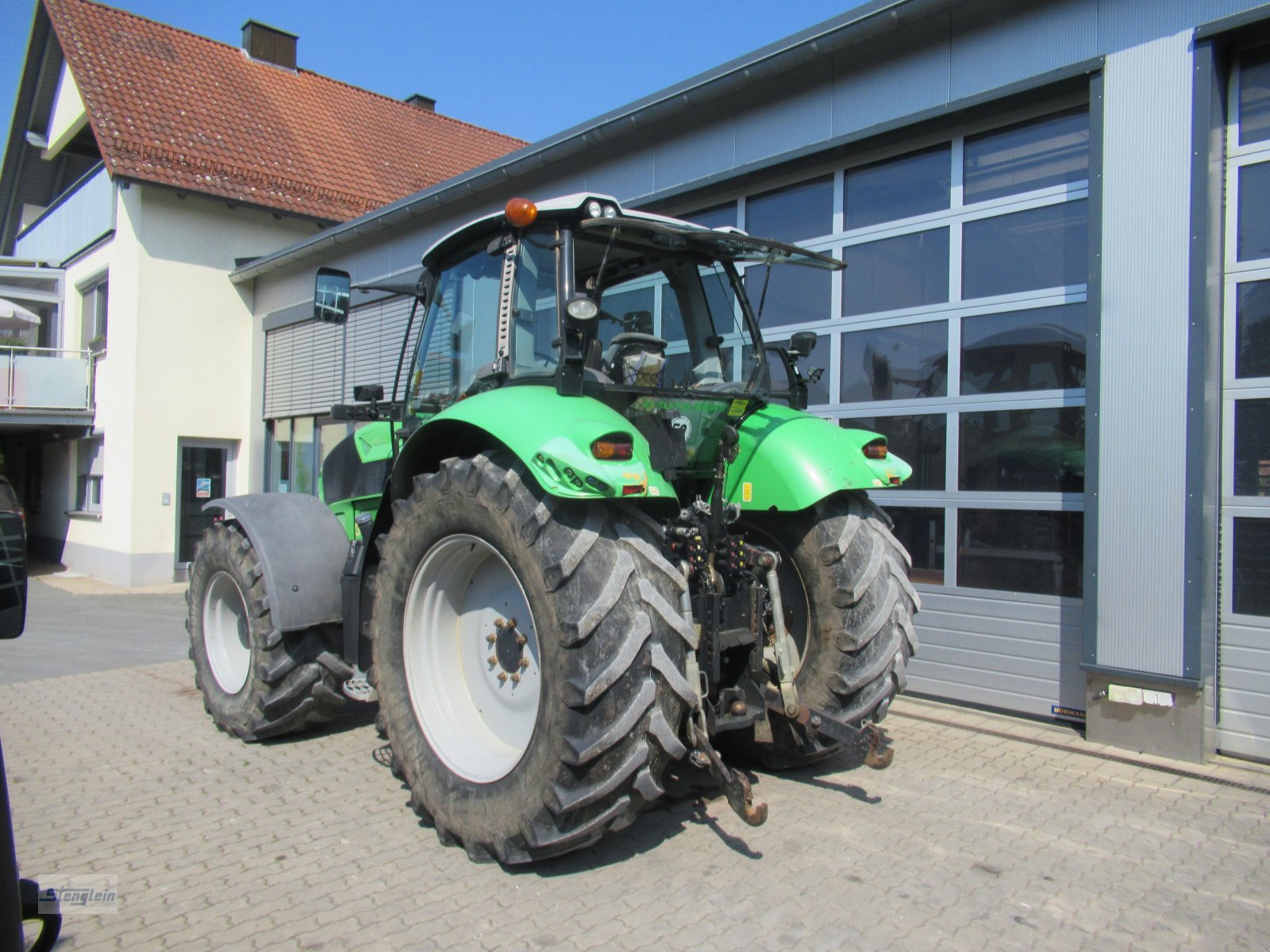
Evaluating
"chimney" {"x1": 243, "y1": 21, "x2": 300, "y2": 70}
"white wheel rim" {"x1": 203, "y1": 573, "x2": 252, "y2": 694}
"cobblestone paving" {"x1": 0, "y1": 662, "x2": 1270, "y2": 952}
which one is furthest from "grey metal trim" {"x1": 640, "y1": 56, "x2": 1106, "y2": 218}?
"chimney" {"x1": 243, "y1": 21, "x2": 300, "y2": 70}

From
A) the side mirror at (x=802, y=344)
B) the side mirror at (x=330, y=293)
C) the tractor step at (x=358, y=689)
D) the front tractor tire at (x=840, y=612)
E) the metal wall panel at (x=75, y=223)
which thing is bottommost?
the tractor step at (x=358, y=689)

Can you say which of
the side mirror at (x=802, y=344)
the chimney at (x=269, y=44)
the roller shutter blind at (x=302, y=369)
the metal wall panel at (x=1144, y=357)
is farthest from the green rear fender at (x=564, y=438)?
the chimney at (x=269, y=44)

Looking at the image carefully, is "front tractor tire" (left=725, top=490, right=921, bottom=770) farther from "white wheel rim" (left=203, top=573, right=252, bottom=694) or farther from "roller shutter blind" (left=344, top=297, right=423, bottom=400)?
"roller shutter blind" (left=344, top=297, right=423, bottom=400)

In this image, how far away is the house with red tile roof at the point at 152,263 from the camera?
13391 mm

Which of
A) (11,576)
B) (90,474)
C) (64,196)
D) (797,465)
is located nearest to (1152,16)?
(797,465)

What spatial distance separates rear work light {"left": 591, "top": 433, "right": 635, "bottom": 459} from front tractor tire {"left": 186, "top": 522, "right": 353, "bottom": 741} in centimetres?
232

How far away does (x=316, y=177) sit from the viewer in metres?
15.4

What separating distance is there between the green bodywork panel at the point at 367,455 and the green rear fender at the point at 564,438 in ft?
4.57

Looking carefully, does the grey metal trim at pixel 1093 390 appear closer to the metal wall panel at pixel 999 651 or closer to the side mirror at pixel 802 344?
the metal wall panel at pixel 999 651

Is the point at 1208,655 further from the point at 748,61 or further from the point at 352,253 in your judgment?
the point at 352,253

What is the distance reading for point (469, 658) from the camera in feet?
12.7

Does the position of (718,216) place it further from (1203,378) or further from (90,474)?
(90,474)

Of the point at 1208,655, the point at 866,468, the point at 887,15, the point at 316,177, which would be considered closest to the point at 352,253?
the point at 316,177

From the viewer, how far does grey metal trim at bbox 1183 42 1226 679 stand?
4672 mm
